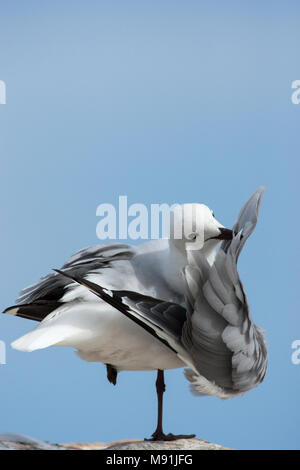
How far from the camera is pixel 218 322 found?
206cm

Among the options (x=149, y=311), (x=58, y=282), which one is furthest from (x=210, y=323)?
(x=58, y=282)

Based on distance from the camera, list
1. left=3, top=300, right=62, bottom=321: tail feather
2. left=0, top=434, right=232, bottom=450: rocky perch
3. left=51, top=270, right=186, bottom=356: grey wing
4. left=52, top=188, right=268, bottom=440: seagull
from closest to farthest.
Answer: left=51, top=270, right=186, bottom=356: grey wing < left=52, top=188, right=268, bottom=440: seagull < left=3, top=300, right=62, bottom=321: tail feather < left=0, top=434, right=232, bottom=450: rocky perch

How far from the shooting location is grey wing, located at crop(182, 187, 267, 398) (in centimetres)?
204

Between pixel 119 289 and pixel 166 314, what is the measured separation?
0.17 meters

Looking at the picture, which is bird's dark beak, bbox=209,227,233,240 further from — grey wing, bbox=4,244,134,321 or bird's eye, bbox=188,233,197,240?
grey wing, bbox=4,244,134,321

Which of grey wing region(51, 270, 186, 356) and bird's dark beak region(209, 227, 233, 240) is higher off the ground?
bird's dark beak region(209, 227, 233, 240)

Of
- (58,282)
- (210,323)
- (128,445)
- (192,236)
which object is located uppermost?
(192,236)

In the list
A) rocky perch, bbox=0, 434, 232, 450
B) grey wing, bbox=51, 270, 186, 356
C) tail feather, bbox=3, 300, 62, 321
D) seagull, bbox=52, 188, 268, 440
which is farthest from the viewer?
rocky perch, bbox=0, 434, 232, 450

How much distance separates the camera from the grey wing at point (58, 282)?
2199 millimetres

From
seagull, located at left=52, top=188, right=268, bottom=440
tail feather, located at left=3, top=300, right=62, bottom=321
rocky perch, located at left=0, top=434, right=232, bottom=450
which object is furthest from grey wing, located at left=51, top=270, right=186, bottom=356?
rocky perch, located at left=0, top=434, right=232, bottom=450

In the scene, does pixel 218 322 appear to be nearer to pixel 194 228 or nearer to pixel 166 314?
pixel 166 314

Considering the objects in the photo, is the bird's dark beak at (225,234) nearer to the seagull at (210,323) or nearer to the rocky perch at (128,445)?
the seagull at (210,323)
